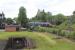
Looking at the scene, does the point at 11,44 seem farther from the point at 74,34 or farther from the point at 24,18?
the point at 24,18

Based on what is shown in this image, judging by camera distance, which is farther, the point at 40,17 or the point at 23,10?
the point at 40,17

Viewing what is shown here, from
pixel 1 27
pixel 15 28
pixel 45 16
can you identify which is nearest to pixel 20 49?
pixel 15 28

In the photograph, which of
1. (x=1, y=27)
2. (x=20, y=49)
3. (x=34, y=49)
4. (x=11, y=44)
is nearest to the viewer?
(x=34, y=49)

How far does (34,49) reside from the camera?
30641 mm

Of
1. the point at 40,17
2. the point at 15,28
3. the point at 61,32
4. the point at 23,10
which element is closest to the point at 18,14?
the point at 23,10

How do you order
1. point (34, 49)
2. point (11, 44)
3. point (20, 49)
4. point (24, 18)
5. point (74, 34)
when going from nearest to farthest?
point (34, 49) < point (20, 49) < point (11, 44) < point (74, 34) < point (24, 18)

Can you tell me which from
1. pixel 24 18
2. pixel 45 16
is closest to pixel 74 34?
pixel 24 18

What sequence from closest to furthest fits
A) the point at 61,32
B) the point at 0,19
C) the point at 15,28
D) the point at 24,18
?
the point at 61,32 < the point at 15,28 < the point at 0,19 < the point at 24,18

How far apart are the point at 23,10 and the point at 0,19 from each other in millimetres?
15412

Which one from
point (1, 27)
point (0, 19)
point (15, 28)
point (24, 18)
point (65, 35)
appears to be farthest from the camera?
point (24, 18)

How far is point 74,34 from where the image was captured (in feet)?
139

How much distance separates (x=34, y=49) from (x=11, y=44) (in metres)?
7.48

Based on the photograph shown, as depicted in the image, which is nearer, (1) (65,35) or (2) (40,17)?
(1) (65,35)

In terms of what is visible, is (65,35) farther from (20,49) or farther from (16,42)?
(20,49)
